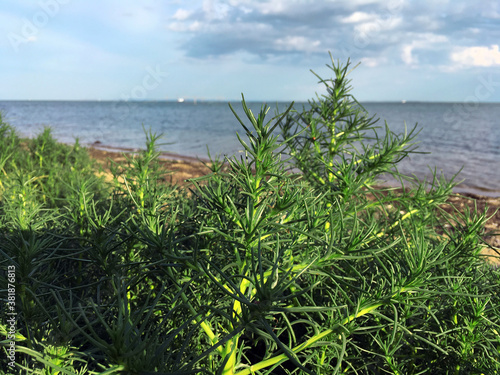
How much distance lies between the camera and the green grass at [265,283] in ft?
2.75

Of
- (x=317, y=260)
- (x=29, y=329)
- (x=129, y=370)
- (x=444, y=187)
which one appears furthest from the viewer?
(x=444, y=187)

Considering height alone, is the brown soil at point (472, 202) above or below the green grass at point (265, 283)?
below

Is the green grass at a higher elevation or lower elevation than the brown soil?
higher

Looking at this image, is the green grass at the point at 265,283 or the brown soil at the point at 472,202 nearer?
the green grass at the point at 265,283

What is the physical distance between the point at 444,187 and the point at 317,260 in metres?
1.18

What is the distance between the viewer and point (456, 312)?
50.5 inches

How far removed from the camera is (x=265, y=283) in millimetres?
734

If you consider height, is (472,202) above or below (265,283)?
below

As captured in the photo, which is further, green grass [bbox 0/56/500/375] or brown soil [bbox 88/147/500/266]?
brown soil [bbox 88/147/500/266]

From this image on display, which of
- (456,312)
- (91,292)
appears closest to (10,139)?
(91,292)

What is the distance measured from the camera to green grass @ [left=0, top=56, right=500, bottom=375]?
839mm

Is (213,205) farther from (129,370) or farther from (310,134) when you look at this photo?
(310,134)

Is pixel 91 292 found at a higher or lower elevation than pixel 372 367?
higher

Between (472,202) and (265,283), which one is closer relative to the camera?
(265,283)
